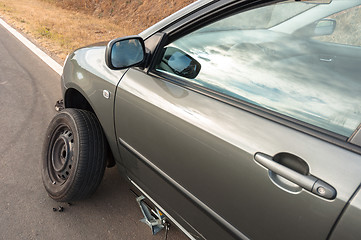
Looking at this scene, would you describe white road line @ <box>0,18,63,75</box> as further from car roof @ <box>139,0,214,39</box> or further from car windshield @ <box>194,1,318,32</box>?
car windshield @ <box>194,1,318,32</box>

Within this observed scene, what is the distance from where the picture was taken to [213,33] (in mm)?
1786

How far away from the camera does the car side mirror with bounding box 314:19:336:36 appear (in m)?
1.53

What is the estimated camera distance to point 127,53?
186 centimetres

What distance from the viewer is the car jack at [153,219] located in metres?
2.18

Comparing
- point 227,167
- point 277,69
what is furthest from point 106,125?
point 277,69

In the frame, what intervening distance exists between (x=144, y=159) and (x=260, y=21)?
44.4 inches

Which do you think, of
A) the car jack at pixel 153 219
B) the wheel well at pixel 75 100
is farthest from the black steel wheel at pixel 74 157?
the car jack at pixel 153 219

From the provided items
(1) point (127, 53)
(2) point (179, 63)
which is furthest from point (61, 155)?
(2) point (179, 63)

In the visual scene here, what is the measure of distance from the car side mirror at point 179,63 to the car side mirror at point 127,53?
16cm

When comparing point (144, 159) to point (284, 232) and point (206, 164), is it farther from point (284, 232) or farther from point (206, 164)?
point (284, 232)

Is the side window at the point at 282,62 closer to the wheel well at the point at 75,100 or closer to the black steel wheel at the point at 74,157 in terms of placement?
the black steel wheel at the point at 74,157

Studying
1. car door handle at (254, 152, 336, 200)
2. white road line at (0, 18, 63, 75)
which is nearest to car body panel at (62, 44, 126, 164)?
car door handle at (254, 152, 336, 200)

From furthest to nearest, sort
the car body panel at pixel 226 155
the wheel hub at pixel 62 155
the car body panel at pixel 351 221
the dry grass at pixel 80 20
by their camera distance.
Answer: the dry grass at pixel 80 20, the wheel hub at pixel 62 155, the car body panel at pixel 226 155, the car body panel at pixel 351 221

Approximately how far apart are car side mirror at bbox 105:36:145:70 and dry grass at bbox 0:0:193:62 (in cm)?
516
